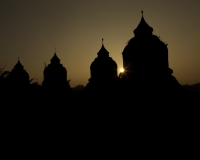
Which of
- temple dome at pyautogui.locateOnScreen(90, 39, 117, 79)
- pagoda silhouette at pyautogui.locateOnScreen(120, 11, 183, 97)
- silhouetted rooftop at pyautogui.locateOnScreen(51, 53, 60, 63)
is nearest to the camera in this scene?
pagoda silhouette at pyautogui.locateOnScreen(120, 11, 183, 97)

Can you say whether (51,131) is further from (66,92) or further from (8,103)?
(66,92)

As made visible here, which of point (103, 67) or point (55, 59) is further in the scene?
point (55, 59)

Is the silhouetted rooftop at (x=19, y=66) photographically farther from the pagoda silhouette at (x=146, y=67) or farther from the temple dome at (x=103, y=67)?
the pagoda silhouette at (x=146, y=67)

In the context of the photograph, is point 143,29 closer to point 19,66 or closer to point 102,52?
point 102,52

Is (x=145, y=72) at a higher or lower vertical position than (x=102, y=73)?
lower

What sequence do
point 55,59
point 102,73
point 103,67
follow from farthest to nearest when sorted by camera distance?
1. point 55,59
2. point 103,67
3. point 102,73

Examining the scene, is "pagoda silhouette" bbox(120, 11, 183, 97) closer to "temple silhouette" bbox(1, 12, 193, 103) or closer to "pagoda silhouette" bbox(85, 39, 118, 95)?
"temple silhouette" bbox(1, 12, 193, 103)

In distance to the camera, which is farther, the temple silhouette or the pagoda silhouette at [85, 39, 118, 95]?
the pagoda silhouette at [85, 39, 118, 95]

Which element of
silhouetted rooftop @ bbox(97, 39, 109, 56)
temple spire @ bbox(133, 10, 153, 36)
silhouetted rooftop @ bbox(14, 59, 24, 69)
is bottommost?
temple spire @ bbox(133, 10, 153, 36)

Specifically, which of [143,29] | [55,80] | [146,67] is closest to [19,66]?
[55,80]

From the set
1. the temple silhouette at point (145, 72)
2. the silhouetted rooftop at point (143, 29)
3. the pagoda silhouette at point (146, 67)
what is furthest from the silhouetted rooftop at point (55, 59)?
the silhouetted rooftop at point (143, 29)

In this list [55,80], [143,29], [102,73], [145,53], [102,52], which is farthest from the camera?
[55,80]

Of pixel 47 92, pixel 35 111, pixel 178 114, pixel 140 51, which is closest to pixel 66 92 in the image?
pixel 47 92

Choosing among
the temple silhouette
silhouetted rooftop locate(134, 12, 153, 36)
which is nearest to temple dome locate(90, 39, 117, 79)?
the temple silhouette
